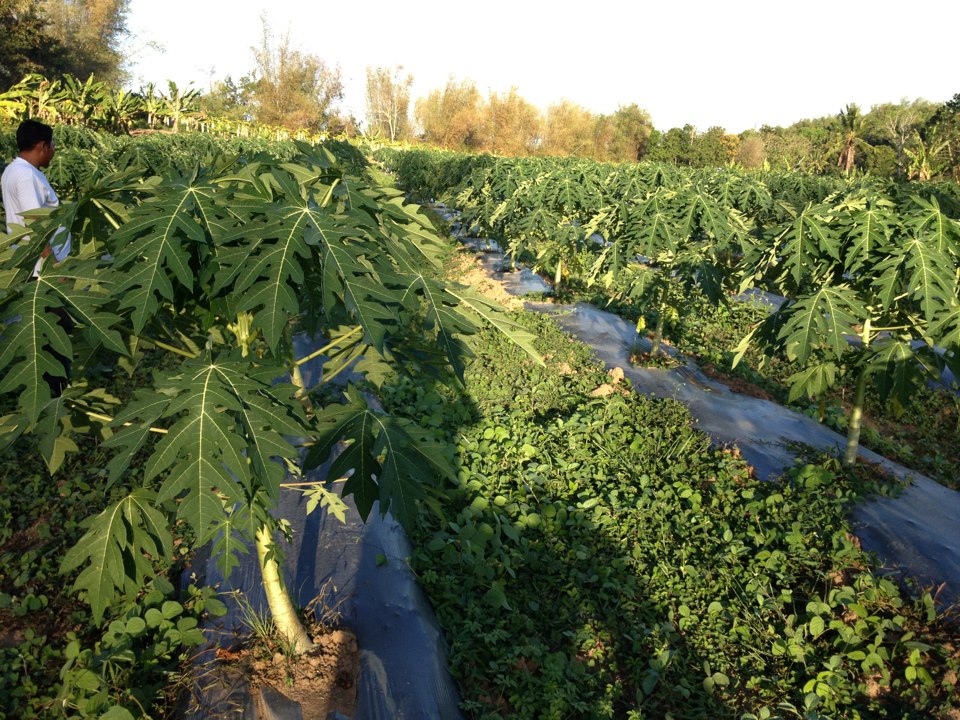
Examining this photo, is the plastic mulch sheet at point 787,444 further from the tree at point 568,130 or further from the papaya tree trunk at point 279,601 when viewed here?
the tree at point 568,130

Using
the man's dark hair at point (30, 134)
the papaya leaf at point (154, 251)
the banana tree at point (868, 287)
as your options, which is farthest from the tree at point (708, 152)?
the papaya leaf at point (154, 251)

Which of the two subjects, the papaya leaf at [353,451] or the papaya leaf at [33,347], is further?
the papaya leaf at [353,451]

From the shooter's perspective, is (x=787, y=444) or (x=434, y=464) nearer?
(x=434, y=464)

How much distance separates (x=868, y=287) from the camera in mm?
3809

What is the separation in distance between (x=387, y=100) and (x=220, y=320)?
57.6 m

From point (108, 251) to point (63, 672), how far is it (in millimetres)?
1724

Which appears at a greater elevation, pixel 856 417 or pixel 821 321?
pixel 821 321

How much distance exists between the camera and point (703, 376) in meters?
6.06

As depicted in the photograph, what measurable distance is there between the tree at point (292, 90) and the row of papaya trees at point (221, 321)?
126 ft

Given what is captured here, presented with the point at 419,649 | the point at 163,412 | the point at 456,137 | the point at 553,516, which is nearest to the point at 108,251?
the point at 163,412

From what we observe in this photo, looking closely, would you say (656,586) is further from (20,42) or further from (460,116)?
(460,116)

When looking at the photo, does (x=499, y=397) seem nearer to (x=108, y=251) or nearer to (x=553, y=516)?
(x=553, y=516)

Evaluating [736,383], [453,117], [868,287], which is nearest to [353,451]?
[868,287]

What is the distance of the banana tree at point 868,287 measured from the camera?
132 inches
